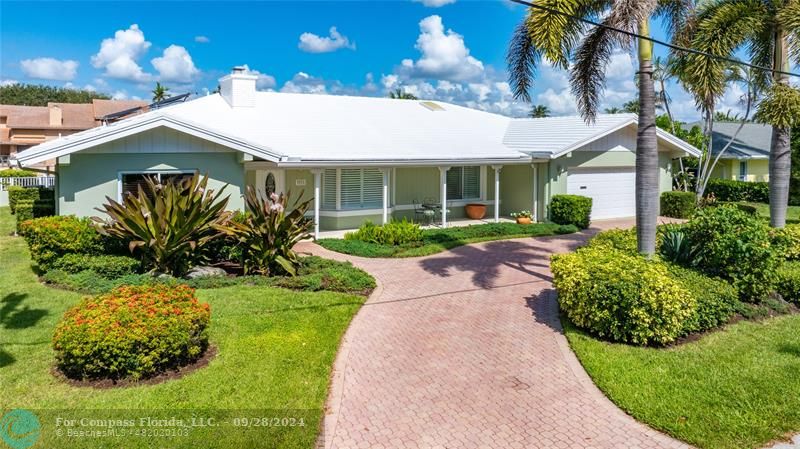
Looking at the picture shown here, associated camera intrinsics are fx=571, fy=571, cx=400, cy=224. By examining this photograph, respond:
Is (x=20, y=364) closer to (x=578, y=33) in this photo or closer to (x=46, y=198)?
(x=578, y=33)

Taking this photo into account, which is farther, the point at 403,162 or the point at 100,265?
the point at 403,162

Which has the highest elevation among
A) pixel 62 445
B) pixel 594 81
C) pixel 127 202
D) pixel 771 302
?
pixel 594 81

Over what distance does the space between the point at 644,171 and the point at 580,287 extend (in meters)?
3.35

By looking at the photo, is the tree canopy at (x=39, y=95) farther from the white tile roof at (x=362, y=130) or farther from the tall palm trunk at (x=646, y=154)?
the tall palm trunk at (x=646, y=154)

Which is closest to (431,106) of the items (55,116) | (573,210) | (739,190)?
(573,210)

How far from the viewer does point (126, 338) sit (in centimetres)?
698

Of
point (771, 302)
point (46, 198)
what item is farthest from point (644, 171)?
point (46, 198)

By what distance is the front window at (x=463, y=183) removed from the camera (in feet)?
74.5

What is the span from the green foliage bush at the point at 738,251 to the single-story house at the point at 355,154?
399 inches

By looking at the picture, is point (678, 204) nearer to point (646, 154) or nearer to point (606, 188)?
point (606, 188)

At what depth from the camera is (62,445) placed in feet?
18.5

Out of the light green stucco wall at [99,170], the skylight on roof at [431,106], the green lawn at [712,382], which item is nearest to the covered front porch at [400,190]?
the light green stucco wall at [99,170]

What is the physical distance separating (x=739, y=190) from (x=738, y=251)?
23.2 meters

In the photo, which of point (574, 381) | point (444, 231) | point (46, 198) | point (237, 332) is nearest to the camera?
point (574, 381)
